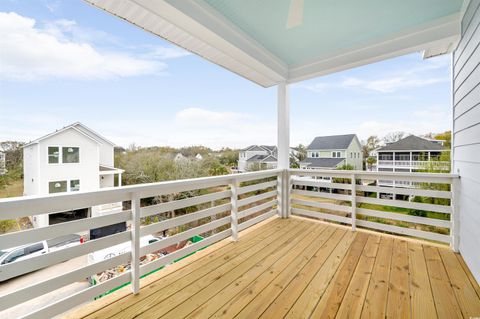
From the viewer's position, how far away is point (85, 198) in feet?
4.66

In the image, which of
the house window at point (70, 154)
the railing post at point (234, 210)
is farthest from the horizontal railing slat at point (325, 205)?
the house window at point (70, 154)

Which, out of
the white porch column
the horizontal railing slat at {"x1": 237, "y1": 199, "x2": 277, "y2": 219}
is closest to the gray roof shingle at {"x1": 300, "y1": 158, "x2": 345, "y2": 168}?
the white porch column

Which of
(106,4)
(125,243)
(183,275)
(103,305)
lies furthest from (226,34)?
(103,305)

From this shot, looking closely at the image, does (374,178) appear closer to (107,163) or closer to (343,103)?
(343,103)

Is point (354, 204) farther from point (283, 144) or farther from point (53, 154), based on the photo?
point (53, 154)

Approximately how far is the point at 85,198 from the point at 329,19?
284 cm

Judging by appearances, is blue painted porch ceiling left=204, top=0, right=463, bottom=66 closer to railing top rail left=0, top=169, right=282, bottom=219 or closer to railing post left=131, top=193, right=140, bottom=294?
railing top rail left=0, top=169, right=282, bottom=219

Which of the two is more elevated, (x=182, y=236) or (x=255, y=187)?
(x=255, y=187)

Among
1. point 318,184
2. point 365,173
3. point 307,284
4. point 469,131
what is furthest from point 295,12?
point 318,184

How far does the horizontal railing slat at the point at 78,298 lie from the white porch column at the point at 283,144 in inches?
96.4

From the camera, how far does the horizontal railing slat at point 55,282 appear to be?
1.15 meters

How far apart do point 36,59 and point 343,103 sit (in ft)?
10.9

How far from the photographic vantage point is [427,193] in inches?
101

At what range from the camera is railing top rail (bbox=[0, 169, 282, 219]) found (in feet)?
3.84
